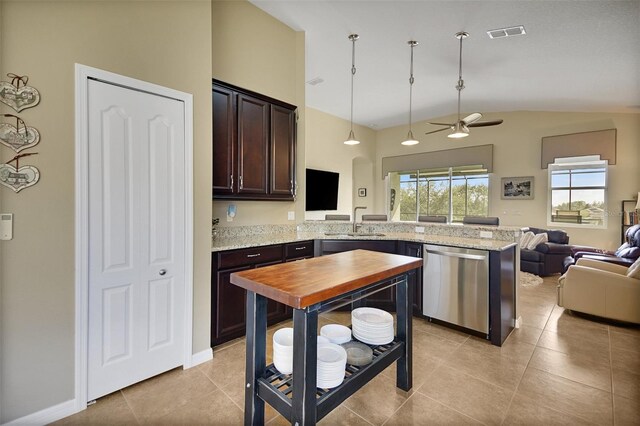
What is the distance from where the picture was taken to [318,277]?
5.10ft

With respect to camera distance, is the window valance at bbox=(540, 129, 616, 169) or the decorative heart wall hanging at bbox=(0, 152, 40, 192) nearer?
the decorative heart wall hanging at bbox=(0, 152, 40, 192)

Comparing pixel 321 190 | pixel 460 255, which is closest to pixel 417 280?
pixel 460 255

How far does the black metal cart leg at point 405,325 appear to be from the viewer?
2.00 meters

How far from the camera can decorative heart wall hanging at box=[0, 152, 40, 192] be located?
5.22ft

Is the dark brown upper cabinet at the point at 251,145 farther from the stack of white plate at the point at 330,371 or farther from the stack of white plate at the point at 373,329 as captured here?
the stack of white plate at the point at 330,371

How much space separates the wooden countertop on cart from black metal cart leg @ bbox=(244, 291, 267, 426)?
0.39ft

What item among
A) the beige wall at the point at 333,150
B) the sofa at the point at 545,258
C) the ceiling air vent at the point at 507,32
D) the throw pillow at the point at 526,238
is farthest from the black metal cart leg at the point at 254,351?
the throw pillow at the point at 526,238

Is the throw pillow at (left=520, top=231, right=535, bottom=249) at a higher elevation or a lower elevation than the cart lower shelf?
higher

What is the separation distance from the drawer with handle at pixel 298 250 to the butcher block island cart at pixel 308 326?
124 centimetres

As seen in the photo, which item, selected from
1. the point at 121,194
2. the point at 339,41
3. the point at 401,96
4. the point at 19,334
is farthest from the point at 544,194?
the point at 19,334

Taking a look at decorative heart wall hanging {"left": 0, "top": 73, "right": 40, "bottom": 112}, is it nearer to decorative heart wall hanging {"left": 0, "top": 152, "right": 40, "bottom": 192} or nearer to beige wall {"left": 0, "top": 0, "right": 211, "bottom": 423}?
beige wall {"left": 0, "top": 0, "right": 211, "bottom": 423}

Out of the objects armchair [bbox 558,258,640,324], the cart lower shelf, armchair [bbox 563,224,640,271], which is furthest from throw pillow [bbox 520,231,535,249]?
the cart lower shelf

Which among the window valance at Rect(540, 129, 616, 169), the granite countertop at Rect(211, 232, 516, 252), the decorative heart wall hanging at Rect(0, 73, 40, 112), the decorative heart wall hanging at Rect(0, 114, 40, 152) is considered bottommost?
the granite countertop at Rect(211, 232, 516, 252)

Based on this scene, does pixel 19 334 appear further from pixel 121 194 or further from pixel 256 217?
pixel 256 217
